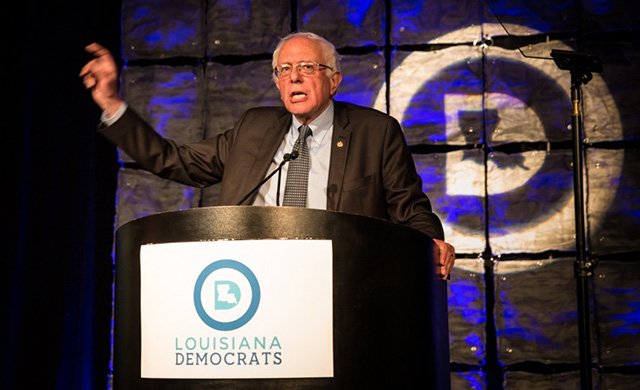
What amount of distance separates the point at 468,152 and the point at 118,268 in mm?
2068

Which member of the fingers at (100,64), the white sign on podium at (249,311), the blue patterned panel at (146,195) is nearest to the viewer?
the white sign on podium at (249,311)

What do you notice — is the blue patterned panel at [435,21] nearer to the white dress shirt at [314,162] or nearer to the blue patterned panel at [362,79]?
the blue patterned panel at [362,79]

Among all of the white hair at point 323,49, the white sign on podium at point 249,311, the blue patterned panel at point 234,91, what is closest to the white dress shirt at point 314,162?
the white hair at point 323,49

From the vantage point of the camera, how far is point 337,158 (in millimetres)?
2303

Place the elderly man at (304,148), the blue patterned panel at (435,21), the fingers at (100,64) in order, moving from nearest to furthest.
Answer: the fingers at (100,64) < the elderly man at (304,148) < the blue patterned panel at (435,21)

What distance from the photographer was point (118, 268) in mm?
1702

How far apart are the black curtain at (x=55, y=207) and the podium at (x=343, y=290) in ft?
5.70

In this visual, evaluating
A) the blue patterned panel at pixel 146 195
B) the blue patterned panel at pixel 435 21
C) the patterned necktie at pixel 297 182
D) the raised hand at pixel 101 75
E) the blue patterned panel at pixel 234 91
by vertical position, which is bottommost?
the patterned necktie at pixel 297 182

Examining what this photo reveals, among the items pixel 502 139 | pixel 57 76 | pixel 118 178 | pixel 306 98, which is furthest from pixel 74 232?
pixel 502 139

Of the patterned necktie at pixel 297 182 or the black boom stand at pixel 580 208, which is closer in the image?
the patterned necktie at pixel 297 182

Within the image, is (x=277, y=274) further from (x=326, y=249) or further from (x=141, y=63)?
(x=141, y=63)

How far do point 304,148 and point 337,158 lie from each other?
16 centimetres

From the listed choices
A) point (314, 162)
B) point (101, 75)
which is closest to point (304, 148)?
point (314, 162)

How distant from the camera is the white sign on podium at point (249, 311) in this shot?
4.78ft
